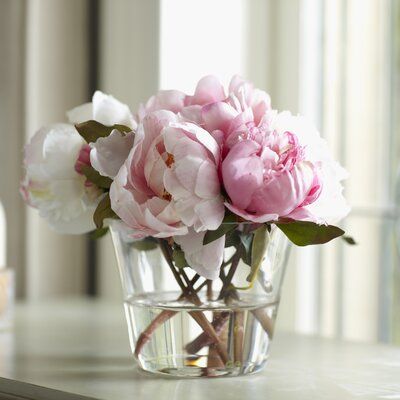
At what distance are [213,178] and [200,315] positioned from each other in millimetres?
150

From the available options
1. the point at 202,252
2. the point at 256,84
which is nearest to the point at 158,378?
the point at 202,252

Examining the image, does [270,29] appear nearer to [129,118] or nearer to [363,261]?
[363,261]

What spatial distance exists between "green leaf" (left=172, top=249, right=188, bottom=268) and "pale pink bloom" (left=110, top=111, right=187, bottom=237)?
5 centimetres

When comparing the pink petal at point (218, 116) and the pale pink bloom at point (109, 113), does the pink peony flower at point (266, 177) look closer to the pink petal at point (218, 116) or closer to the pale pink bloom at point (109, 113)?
the pink petal at point (218, 116)

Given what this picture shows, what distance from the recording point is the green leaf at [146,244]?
850 millimetres

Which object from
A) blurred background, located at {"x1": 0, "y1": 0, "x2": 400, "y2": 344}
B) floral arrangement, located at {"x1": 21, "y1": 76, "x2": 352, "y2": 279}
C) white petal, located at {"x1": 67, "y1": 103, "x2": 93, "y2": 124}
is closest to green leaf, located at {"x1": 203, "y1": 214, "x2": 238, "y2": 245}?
floral arrangement, located at {"x1": 21, "y1": 76, "x2": 352, "y2": 279}

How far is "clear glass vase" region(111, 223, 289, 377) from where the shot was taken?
32.1 inches

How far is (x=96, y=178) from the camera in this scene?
84 cm

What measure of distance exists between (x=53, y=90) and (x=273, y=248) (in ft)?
2.65

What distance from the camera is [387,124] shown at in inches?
51.9

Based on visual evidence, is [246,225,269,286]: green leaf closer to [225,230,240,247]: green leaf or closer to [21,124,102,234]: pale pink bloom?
[225,230,240,247]: green leaf

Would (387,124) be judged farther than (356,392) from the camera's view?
Yes

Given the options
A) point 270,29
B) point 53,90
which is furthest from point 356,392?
point 53,90

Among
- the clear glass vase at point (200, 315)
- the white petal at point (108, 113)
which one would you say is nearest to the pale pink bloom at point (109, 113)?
the white petal at point (108, 113)
